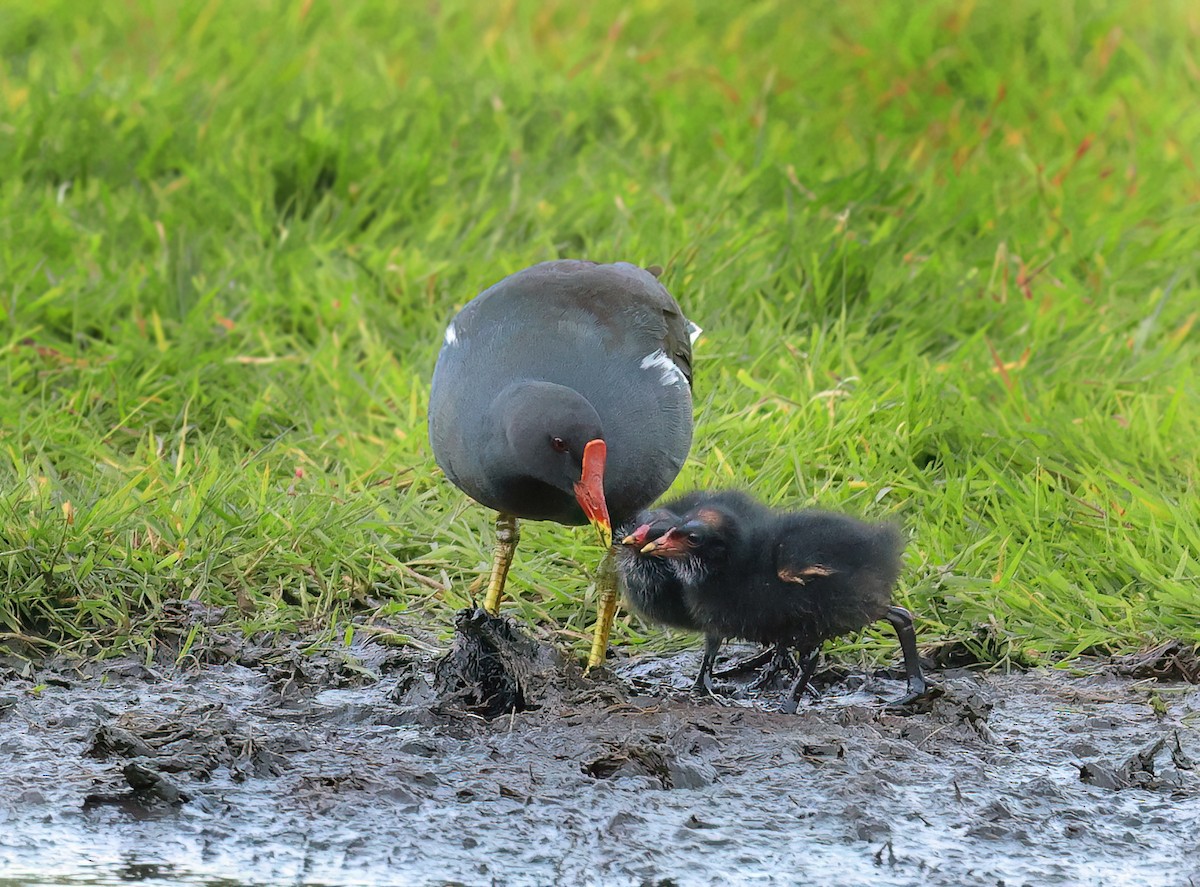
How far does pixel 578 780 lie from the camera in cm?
342

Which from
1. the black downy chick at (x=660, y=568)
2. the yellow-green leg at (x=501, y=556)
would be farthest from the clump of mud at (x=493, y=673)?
the yellow-green leg at (x=501, y=556)

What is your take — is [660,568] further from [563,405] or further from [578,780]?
[578,780]

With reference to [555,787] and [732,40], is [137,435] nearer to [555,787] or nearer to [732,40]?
[555,787]

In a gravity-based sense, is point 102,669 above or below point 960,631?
below

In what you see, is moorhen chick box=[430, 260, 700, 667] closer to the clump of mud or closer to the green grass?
the clump of mud

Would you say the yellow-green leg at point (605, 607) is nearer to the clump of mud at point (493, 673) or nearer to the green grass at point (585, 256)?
the green grass at point (585, 256)

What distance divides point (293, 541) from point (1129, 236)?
3.82 metres

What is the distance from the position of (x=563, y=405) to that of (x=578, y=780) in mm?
904

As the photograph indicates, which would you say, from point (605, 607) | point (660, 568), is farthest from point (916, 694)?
point (605, 607)

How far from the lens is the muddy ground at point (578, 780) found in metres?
3.07

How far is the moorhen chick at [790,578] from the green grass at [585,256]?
1.70 ft

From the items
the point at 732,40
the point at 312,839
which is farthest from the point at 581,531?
the point at 732,40

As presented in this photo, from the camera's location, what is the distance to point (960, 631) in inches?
175

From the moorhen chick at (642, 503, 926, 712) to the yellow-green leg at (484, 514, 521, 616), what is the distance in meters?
0.61
